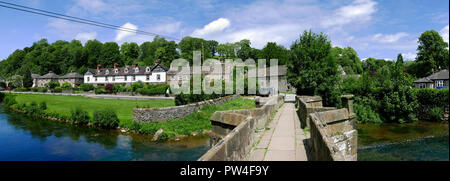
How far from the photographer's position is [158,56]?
8394 cm

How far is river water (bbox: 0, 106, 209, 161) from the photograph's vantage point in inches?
579

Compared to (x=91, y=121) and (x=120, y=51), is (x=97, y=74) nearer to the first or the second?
(x=120, y=51)

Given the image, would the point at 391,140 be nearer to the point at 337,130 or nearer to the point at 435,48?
the point at 435,48

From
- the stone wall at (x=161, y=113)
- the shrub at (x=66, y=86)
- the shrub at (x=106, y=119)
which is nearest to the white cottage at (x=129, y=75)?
→ the shrub at (x=66, y=86)

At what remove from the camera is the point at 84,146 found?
55.2ft

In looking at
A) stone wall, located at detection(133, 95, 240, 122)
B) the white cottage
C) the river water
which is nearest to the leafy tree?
the white cottage

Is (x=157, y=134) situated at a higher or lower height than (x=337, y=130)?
lower

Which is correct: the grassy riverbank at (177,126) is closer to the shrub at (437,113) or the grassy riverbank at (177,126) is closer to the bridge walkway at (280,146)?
the bridge walkway at (280,146)

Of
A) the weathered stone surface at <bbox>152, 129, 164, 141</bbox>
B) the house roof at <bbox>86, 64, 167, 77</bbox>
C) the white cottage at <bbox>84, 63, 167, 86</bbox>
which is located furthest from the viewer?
the house roof at <bbox>86, 64, 167, 77</bbox>

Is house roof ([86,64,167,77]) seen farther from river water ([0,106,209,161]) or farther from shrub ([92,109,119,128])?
river water ([0,106,209,161])

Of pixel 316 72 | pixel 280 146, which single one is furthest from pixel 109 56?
pixel 280 146

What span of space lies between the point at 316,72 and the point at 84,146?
76.1ft

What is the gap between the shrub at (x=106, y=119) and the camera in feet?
70.3

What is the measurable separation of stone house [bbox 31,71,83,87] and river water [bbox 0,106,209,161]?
62922mm
